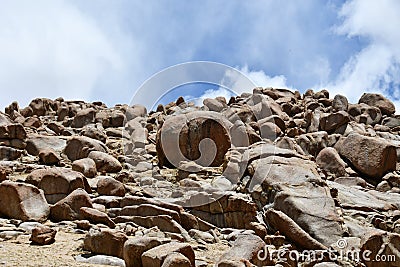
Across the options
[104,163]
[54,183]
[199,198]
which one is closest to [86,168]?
[104,163]

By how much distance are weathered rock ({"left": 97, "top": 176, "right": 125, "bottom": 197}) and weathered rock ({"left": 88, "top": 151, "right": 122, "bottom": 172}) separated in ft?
13.5

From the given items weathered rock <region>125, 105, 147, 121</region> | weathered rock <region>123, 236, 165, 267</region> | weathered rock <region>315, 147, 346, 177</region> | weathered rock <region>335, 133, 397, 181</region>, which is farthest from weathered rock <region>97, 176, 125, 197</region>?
weathered rock <region>125, 105, 147, 121</region>

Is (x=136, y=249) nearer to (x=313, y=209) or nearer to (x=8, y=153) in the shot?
(x=313, y=209)

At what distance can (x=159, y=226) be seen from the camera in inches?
377

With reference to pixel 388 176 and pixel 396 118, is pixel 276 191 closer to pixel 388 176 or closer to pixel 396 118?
pixel 388 176

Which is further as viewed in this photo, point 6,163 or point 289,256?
point 6,163

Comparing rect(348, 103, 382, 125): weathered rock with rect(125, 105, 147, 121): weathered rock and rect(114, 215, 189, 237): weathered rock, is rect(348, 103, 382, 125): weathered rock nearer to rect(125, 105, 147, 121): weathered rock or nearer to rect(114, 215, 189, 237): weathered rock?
rect(125, 105, 147, 121): weathered rock

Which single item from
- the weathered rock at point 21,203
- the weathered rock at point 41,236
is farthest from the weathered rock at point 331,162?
the weathered rock at point 41,236

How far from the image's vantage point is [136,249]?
6.77m

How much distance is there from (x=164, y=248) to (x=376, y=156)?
14.4 meters

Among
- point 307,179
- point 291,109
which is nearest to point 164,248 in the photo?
point 307,179

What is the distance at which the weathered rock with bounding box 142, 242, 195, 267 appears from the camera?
6305 millimetres

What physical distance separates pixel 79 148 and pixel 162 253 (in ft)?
40.7

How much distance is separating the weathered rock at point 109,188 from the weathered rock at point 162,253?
5322mm
